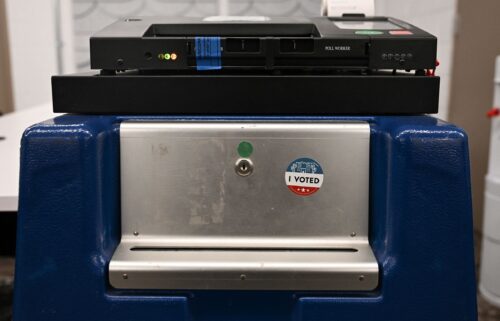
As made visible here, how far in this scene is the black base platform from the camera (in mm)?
753

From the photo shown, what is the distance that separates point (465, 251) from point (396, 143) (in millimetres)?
175

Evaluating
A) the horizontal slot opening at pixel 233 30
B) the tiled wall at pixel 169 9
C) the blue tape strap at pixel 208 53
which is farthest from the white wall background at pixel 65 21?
the blue tape strap at pixel 208 53

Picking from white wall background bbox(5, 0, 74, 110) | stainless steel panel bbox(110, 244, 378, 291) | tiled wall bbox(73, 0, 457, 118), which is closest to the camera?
stainless steel panel bbox(110, 244, 378, 291)

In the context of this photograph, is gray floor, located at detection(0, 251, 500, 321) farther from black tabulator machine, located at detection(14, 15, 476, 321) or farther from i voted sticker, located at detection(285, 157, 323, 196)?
i voted sticker, located at detection(285, 157, 323, 196)

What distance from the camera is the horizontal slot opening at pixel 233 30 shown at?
2.63 feet

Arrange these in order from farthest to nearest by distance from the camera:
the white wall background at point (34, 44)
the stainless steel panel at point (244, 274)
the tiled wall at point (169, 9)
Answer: the tiled wall at point (169, 9) → the white wall background at point (34, 44) → the stainless steel panel at point (244, 274)

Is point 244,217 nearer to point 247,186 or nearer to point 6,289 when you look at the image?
point 247,186

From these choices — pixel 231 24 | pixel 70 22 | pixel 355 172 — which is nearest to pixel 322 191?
pixel 355 172

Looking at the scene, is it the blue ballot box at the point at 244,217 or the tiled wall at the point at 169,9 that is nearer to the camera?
the blue ballot box at the point at 244,217

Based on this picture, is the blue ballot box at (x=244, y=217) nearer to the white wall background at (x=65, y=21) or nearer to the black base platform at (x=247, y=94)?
the black base platform at (x=247, y=94)

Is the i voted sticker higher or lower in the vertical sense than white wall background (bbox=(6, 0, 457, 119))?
lower

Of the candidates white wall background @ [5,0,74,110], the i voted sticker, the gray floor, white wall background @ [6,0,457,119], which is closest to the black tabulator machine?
the i voted sticker

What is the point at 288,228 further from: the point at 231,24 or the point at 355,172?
the point at 231,24

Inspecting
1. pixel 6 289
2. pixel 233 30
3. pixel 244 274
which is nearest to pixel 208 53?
pixel 233 30
